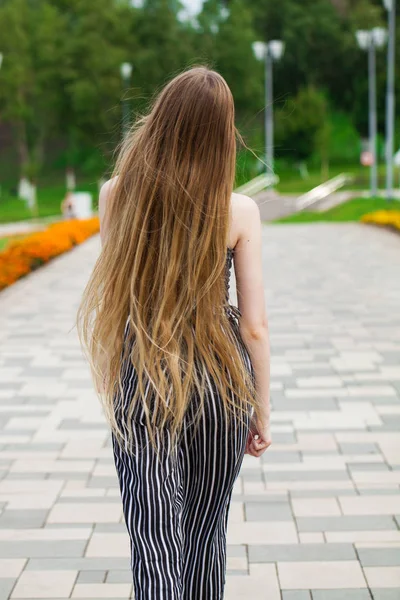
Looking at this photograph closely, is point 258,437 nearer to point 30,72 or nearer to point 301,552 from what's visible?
point 301,552

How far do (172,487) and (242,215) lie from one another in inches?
25.7

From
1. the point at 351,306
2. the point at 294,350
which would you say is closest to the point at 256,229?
the point at 294,350

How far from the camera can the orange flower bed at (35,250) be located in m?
12.5

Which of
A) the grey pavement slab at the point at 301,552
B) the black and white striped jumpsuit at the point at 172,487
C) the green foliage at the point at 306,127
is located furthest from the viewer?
the green foliage at the point at 306,127

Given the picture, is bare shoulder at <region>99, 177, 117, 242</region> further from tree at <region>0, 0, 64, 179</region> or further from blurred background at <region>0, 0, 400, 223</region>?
tree at <region>0, 0, 64, 179</region>

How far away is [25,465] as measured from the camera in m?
4.61

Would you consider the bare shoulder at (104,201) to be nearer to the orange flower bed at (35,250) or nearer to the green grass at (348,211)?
the orange flower bed at (35,250)

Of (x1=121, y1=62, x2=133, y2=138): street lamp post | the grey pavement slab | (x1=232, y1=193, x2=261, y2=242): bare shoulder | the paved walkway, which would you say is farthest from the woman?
the grey pavement slab

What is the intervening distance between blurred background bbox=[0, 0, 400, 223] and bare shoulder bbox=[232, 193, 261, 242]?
40336 mm

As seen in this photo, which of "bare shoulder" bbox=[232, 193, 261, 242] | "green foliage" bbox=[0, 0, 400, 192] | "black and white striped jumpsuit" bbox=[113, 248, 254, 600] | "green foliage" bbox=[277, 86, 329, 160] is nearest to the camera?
"black and white striped jumpsuit" bbox=[113, 248, 254, 600]

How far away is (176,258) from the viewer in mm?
2100

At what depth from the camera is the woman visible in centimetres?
207

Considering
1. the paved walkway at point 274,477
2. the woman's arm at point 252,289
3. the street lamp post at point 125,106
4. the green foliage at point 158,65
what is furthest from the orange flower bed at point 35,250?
the green foliage at point 158,65

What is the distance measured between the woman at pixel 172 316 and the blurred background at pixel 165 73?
40.4 meters
